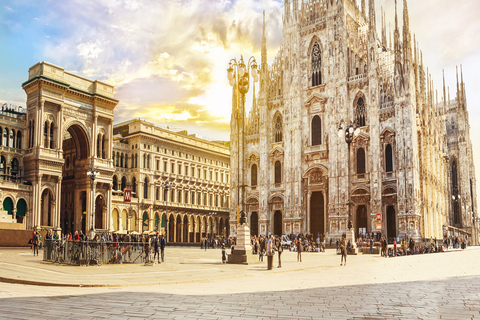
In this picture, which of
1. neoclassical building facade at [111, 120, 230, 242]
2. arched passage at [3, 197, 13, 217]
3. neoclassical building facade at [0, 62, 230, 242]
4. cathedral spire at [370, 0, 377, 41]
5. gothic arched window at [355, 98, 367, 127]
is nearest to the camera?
arched passage at [3, 197, 13, 217]

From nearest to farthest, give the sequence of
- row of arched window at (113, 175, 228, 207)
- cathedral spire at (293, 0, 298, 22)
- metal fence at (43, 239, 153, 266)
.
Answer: metal fence at (43, 239, 153, 266), cathedral spire at (293, 0, 298, 22), row of arched window at (113, 175, 228, 207)

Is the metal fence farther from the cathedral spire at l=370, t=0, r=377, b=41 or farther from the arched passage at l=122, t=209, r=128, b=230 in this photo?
the arched passage at l=122, t=209, r=128, b=230

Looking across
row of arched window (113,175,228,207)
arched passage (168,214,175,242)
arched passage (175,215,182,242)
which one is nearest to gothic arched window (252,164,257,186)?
row of arched window (113,175,228,207)

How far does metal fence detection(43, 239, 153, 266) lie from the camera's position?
67.9ft

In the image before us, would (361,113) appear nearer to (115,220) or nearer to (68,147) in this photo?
(115,220)

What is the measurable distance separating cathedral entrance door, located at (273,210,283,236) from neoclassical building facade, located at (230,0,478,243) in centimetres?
13

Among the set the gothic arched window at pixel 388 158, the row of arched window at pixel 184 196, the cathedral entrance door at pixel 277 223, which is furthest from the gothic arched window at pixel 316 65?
the row of arched window at pixel 184 196

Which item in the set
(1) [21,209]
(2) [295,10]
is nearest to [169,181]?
(1) [21,209]

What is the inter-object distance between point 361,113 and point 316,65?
885 cm

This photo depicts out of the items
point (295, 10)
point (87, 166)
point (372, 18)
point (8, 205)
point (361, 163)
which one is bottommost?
point (8, 205)

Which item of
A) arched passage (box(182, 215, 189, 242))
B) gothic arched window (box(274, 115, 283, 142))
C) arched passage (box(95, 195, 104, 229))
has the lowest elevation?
arched passage (box(182, 215, 189, 242))

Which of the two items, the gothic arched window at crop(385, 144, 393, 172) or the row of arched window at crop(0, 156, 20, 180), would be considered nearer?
the row of arched window at crop(0, 156, 20, 180)

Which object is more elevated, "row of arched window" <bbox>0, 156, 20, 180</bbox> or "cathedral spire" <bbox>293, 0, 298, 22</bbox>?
"cathedral spire" <bbox>293, 0, 298, 22</bbox>

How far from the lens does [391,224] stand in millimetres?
48125
